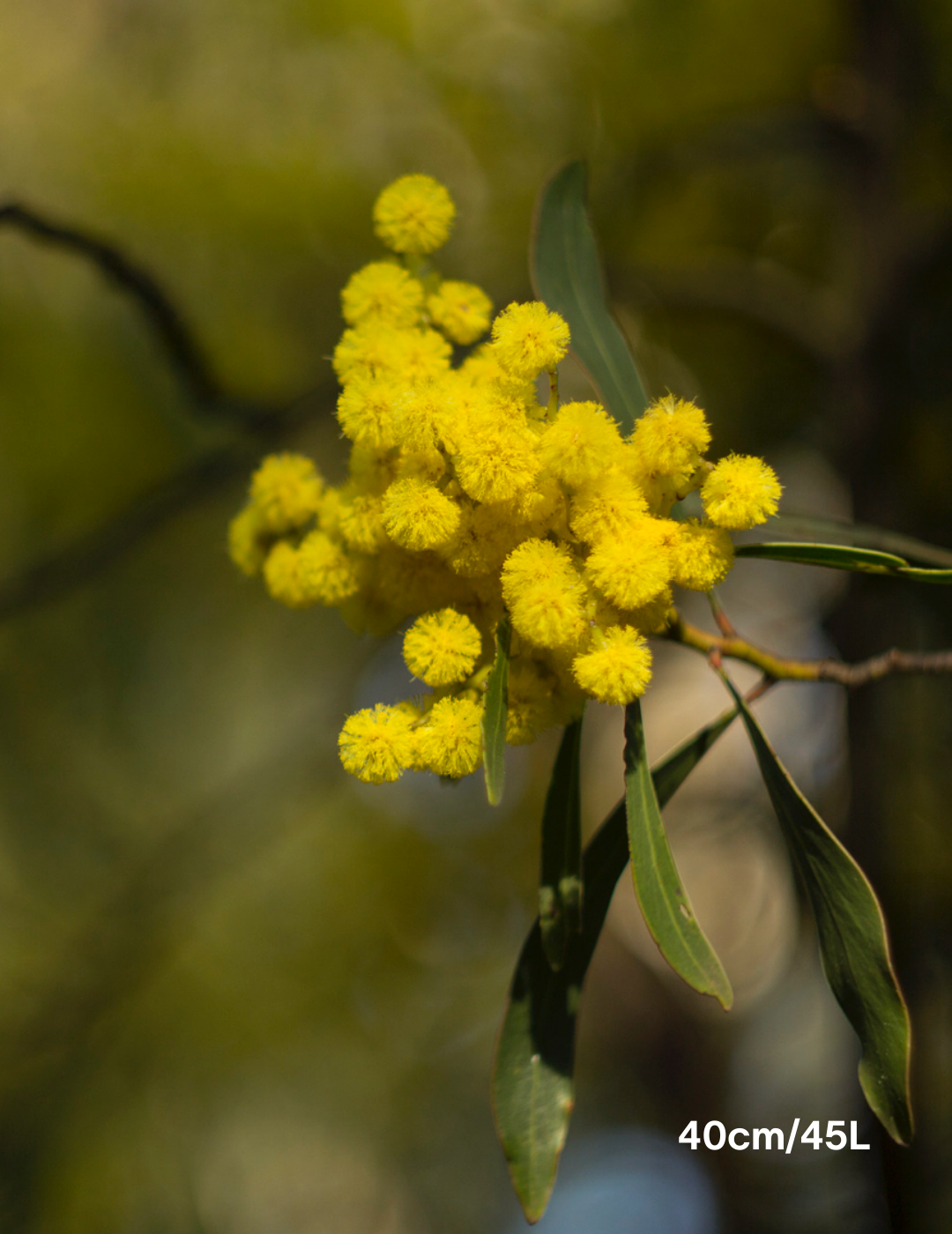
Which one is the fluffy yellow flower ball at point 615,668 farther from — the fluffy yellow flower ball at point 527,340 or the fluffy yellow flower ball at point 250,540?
the fluffy yellow flower ball at point 250,540

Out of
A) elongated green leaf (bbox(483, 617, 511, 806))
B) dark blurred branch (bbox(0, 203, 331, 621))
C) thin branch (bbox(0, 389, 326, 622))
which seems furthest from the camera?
thin branch (bbox(0, 389, 326, 622))

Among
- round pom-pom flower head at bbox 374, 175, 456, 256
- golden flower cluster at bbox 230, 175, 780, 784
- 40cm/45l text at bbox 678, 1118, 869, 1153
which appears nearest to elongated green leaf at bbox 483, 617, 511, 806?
golden flower cluster at bbox 230, 175, 780, 784

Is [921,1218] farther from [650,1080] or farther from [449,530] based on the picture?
[650,1080]

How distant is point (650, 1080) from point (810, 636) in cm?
227

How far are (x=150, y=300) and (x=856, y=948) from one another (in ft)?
4.08

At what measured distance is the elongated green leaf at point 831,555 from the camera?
813mm

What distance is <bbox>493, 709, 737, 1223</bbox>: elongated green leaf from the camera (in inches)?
33.5

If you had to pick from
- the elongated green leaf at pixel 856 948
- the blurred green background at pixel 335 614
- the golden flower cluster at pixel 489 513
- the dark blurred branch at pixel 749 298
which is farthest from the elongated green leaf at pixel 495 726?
the dark blurred branch at pixel 749 298

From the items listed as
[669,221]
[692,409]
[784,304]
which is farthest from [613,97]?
[692,409]

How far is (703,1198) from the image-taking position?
3.00 meters

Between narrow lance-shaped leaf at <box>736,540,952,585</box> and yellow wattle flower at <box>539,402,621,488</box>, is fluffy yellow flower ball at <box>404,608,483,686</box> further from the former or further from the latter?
narrow lance-shaped leaf at <box>736,540,952,585</box>

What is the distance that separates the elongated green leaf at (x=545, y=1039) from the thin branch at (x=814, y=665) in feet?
0.23

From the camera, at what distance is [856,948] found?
2.63 ft

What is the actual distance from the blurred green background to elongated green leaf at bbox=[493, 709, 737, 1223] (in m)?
1.11
